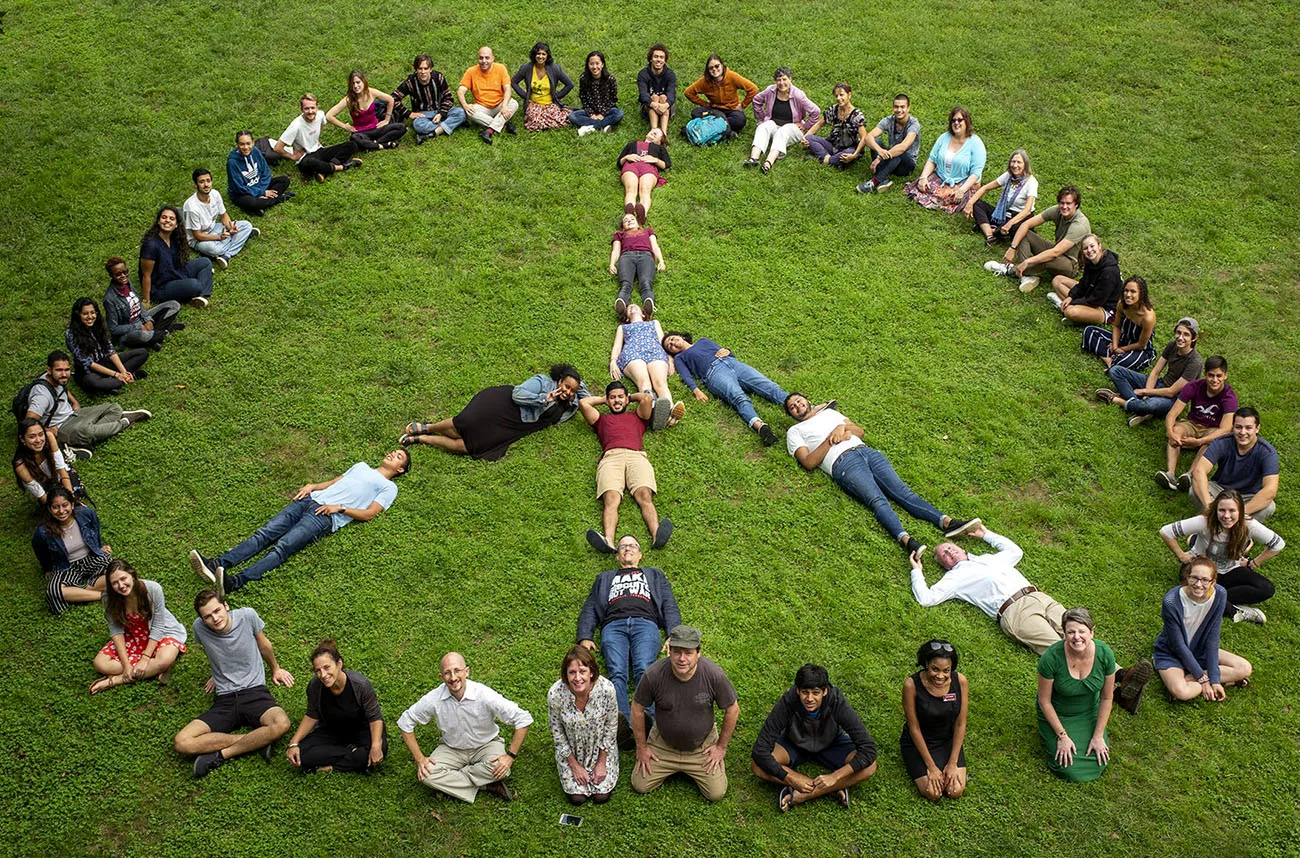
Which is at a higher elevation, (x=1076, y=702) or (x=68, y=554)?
(x=1076, y=702)

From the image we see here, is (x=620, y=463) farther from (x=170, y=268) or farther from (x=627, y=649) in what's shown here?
(x=170, y=268)

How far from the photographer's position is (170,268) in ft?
51.0

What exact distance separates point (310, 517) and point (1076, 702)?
330 inches

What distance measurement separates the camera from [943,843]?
9.66m

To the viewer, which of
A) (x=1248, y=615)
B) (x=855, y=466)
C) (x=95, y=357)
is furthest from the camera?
(x=95, y=357)

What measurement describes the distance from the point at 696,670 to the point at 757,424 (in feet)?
15.5

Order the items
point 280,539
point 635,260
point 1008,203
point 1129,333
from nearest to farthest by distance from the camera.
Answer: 1. point 280,539
2. point 1129,333
3. point 635,260
4. point 1008,203

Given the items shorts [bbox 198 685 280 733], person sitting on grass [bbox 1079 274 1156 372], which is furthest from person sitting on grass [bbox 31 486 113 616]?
person sitting on grass [bbox 1079 274 1156 372]

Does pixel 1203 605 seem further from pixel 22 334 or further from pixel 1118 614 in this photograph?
pixel 22 334

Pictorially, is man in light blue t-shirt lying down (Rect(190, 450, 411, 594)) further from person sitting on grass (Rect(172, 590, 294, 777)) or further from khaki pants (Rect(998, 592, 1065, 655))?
khaki pants (Rect(998, 592, 1065, 655))

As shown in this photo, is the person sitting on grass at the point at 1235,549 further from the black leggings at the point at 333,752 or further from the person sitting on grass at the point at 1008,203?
the black leggings at the point at 333,752

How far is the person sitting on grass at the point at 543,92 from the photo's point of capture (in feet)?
62.1

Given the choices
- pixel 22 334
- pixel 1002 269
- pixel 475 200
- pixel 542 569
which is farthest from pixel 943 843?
pixel 22 334

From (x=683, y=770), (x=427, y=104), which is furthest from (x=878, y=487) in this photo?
(x=427, y=104)
